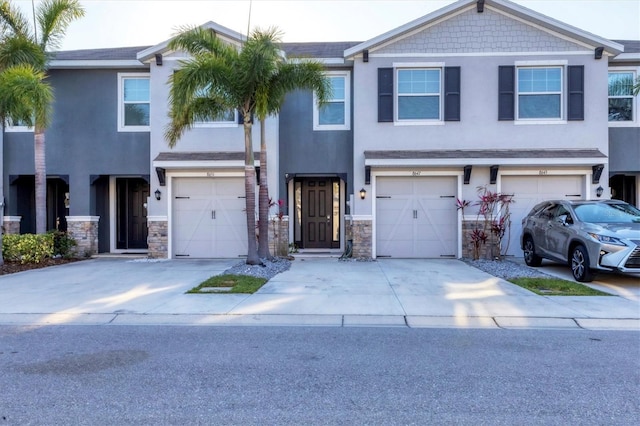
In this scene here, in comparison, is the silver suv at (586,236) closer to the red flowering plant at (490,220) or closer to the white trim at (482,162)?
the red flowering plant at (490,220)

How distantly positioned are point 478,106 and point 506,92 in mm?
892

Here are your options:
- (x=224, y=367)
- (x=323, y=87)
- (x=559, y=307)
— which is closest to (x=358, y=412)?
(x=224, y=367)

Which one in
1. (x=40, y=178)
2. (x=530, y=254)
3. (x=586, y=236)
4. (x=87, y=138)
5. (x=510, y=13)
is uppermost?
(x=510, y=13)

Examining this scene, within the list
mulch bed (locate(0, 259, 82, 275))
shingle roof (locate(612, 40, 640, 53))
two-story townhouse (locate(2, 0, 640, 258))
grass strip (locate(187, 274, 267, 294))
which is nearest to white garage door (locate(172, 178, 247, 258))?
two-story townhouse (locate(2, 0, 640, 258))

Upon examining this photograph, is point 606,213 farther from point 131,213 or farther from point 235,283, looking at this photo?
point 131,213

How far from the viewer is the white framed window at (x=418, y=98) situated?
13602mm

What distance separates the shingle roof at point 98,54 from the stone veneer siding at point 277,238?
22.9 ft

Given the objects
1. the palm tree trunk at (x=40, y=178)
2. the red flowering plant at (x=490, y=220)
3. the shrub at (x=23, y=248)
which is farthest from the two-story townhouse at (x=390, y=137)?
the shrub at (x=23, y=248)

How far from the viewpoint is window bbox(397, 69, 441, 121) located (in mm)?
13602

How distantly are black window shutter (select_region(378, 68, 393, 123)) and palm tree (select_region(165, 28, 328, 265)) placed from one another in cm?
277

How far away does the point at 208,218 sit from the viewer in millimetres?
14320

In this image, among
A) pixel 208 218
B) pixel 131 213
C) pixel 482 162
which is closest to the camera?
pixel 482 162

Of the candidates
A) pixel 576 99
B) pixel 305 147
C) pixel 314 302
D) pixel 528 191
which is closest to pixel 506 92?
pixel 576 99

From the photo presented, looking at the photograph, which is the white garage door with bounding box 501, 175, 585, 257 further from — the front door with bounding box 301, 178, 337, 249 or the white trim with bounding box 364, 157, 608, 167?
the front door with bounding box 301, 178, 337, 249
